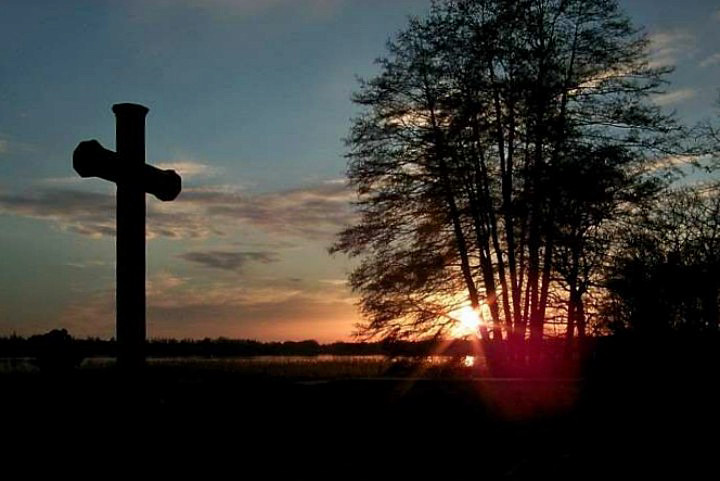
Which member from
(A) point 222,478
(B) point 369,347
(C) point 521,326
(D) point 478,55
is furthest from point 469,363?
(A) point 222,478

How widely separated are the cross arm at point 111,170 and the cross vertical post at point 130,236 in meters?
0.07

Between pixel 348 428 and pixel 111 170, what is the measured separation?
3.68m

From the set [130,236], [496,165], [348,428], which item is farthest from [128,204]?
[496,165]

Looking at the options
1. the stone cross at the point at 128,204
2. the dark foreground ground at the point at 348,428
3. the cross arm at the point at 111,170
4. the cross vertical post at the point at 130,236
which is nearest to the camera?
the cross arm at the point at 111,170

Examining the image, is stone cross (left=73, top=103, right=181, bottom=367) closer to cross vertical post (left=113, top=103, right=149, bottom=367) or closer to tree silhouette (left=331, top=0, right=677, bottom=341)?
cross vertical post (left=113, top=103, right=149, bottom=367)

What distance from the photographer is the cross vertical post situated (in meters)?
7.11

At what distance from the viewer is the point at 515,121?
80.0ft

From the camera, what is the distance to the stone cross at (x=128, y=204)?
6.98m

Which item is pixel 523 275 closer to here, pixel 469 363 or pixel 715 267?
pixel 469 363

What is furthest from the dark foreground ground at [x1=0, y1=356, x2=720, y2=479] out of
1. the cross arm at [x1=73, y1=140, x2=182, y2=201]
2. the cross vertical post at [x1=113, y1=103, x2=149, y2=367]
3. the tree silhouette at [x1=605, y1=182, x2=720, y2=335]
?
the tree silhouette at [x1=605, y1=182, x2=720, y2=335]

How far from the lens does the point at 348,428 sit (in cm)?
912

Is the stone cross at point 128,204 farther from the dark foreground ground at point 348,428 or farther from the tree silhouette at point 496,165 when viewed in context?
the tree silhouette at point 496,165

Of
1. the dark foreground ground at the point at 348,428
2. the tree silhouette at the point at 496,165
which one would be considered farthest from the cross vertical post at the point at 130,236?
the tree silhouette at the point at 496,165

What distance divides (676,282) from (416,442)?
58.4ft
